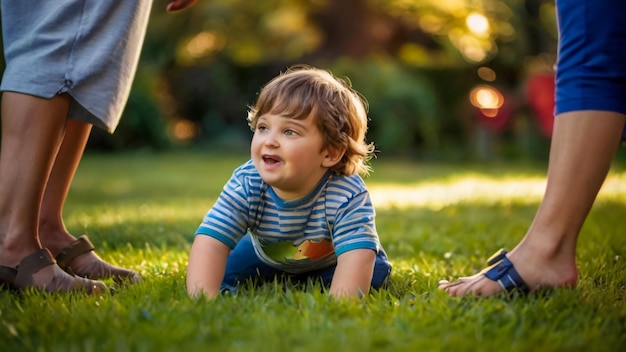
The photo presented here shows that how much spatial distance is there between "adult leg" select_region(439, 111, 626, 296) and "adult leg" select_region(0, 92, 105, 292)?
124 centimetres

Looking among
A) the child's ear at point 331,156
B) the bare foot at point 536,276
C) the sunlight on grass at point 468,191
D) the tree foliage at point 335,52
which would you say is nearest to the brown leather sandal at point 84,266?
the child's ear at point 331,156

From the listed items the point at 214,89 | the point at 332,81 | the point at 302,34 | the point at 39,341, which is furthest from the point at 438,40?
the point at 39,341

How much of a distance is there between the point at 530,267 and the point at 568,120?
1.49ft

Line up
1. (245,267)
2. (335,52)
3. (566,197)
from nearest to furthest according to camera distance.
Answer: (566,197)
(245,267)
(335,52)

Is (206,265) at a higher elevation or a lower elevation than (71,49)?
lower

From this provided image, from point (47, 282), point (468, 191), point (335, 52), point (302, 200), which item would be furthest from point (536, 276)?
point (335, 52)

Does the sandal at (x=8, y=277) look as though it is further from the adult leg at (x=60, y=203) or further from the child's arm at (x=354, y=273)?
the child's arm at (x=354, y=273)

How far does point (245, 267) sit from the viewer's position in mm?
2588

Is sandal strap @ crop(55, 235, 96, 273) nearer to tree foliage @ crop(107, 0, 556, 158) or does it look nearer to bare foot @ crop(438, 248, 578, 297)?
bare foot @ crop(438, 248, 578, 297)

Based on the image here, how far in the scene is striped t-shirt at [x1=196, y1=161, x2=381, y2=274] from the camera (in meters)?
2.35

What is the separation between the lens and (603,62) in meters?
2.22

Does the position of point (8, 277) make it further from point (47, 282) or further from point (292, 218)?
point (292, 218)

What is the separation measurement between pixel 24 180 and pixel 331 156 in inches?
38.0

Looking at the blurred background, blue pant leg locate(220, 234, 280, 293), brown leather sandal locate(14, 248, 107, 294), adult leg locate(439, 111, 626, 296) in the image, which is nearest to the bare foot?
adult leg locate(439, 111, 626, 296)
